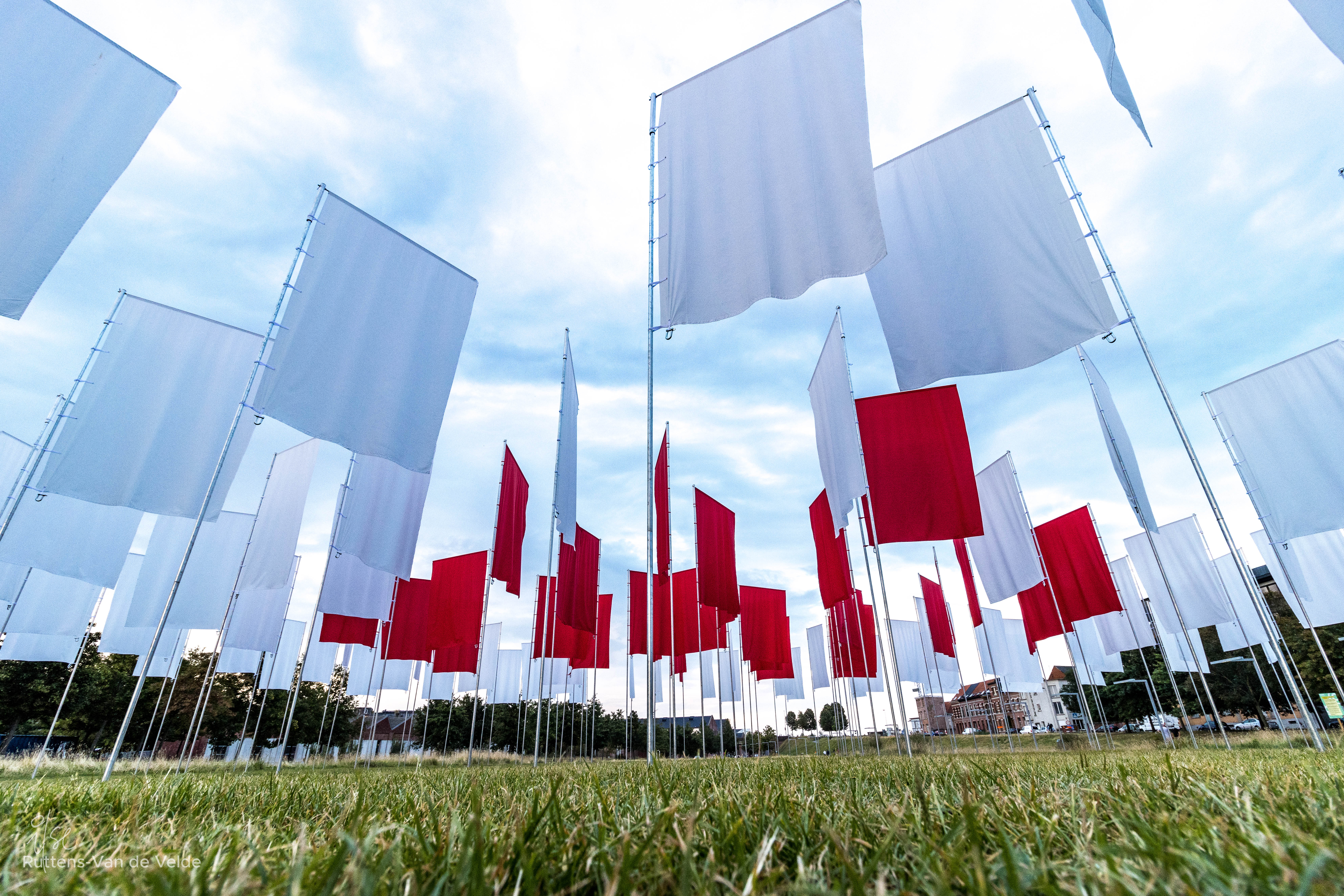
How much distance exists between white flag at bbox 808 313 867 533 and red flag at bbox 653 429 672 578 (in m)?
2.49

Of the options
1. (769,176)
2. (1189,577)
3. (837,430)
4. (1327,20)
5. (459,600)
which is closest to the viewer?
(1327,20)

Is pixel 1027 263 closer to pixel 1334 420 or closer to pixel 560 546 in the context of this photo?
pixel 1334 420

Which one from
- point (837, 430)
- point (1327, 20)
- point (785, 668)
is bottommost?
point (785, 668)

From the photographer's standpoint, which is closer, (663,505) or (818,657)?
(663,505)

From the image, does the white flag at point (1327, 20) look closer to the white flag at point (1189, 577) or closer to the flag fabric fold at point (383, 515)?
the flag fabric fold at point (383, 515)

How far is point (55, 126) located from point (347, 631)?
10.1 meters

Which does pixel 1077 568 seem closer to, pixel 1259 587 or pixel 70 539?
pixel 1259 587

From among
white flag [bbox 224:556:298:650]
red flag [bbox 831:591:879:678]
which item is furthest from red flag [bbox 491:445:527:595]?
red flag [bbox 831:591:879:678]

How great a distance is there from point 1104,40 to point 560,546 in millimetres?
8347

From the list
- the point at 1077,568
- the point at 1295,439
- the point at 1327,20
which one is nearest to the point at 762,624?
the point at 1077,568

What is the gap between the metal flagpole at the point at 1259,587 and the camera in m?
5.30

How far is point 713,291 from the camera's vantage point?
557cm

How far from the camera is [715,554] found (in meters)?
11.8

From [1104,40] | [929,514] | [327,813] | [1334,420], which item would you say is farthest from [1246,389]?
[327,813]
